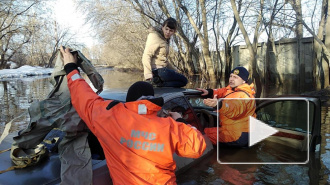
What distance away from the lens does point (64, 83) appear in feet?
8.68

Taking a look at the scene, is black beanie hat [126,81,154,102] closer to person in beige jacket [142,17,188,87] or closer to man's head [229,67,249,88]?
person in beige jacket [142,17,188,87]

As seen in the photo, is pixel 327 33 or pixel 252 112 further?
pixel 327 33

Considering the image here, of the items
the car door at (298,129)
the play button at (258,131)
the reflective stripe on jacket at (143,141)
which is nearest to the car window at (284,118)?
the car door at (298,129)

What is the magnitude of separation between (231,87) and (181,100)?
115 centimetres

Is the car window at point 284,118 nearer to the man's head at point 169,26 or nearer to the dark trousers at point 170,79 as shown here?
the dark trousers at point 170,79

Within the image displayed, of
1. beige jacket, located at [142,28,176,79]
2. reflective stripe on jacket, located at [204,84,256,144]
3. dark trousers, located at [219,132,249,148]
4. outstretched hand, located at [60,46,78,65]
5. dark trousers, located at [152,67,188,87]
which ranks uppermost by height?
beige jacket, located at [142,28,176,79]

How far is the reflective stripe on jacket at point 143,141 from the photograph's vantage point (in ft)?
6.21

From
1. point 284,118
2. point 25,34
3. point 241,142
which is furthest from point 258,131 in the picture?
point 25,34

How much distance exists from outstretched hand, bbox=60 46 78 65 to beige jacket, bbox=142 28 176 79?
174 centimetres

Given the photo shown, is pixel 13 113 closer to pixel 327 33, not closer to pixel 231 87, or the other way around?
pixel 231 87

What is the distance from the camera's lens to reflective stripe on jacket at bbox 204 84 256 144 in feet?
13.3

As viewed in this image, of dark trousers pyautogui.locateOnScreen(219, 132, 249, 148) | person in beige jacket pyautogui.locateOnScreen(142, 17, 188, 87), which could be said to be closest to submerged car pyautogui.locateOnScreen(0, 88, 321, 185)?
dark trousers pyautogui.locateOnScreen(219, 132, 249, 148)

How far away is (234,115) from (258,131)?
1.06 metres

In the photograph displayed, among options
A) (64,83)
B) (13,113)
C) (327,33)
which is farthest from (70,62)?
(327,33)
